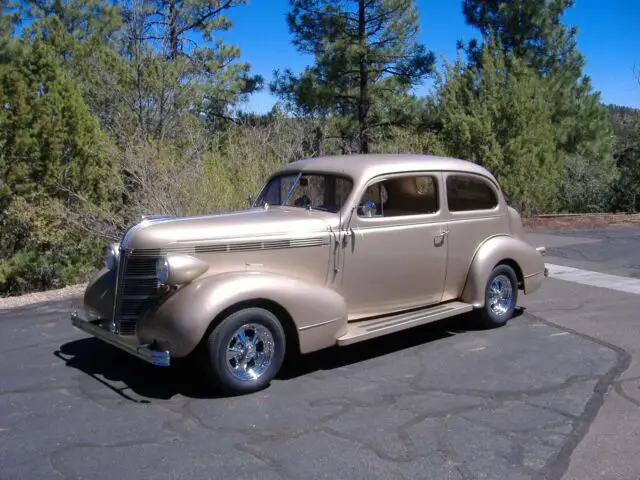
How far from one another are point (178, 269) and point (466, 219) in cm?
319

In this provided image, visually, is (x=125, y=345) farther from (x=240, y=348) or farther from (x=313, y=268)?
(x=313, y=268)

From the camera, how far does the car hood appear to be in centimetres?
493

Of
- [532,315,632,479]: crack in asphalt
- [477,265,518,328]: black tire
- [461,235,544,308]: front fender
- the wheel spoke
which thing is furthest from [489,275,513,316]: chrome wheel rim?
the wheel spoke

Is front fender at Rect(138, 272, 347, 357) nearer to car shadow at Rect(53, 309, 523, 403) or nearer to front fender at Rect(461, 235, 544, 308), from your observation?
car shadow at Rect(53, 309, 523, 403)

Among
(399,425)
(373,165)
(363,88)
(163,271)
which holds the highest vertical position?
(363,88)

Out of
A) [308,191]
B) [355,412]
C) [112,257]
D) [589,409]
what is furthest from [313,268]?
[589,409]

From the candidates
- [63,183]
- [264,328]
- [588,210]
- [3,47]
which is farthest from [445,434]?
[588,210]

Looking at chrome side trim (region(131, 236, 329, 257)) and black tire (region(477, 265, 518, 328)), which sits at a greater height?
chrome side trim (region(131, 236, 329, 257))

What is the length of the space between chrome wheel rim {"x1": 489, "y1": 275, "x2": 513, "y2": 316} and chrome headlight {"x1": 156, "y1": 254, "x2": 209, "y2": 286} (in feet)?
11.0

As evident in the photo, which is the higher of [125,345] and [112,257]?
[112,257]

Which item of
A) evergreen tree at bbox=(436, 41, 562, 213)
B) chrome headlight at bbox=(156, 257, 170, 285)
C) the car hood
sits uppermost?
evergreen tree at bbox=(436, 41, 562, 213)

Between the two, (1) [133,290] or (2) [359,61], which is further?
(2) [359,61]

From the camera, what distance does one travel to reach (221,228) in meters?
5.11

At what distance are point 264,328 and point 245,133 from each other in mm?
9355
